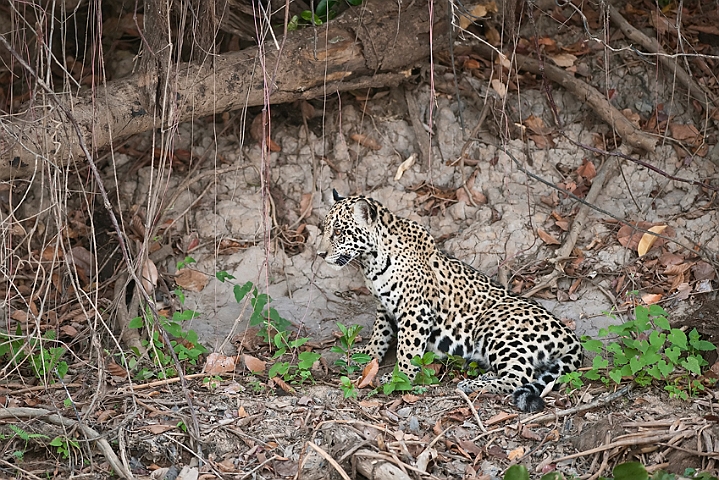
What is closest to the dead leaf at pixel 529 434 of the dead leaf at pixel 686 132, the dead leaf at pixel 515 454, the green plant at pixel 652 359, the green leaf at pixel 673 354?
the dead leaf at pixel 515 454

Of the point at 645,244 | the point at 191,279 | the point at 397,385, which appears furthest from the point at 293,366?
the point at 645,244

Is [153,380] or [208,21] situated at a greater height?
[208,21]

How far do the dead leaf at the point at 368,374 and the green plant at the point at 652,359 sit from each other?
131cm

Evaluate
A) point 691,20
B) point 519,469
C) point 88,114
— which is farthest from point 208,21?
point 691,20

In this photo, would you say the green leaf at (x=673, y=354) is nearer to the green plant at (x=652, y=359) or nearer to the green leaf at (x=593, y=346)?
the green plant at (x=652, y=359)

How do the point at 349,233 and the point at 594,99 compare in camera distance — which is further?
the point at 594,99

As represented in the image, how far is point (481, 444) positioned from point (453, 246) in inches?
106

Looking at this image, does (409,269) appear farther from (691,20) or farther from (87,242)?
(691,20)

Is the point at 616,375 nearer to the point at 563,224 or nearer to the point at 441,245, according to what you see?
the point at 563,224

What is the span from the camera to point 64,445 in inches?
216

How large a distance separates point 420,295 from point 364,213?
0.76 meters

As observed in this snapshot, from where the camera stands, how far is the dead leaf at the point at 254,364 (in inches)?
261

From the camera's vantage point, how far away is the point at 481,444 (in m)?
5.64

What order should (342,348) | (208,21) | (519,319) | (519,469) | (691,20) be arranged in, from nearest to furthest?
(519,469)
(208,21)
(519,319)
(342,348)
(691,20)
